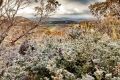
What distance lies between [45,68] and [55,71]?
0.50 meters

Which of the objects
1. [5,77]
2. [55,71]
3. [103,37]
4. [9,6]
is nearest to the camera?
[55,71]

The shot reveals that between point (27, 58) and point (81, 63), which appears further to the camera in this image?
point (27, 58)

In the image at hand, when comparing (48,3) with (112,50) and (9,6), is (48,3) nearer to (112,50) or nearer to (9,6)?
(9,6)

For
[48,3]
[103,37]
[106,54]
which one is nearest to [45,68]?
[106,54]

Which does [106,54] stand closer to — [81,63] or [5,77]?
[81,63]

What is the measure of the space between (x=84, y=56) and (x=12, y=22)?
1723cm

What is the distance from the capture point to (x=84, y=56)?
5473 mm

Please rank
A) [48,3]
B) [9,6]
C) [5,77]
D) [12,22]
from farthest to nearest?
[48,3] < [12,22] < [9,6] < [5,77]

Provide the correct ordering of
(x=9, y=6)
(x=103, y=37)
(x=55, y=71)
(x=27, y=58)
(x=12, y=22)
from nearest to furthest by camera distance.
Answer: (x=55, y=71) → (x=27, y=58) → (x=103, y=37) → (x=9, y=6) → (x=12, y=22)

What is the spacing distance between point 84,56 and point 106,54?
319mm

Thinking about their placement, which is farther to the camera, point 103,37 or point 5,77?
point 103,37

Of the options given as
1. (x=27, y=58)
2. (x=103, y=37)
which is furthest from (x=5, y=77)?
(x=103, y=37)

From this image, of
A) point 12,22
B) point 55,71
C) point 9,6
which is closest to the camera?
point 55,71

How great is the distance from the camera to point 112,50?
5.51 metres
